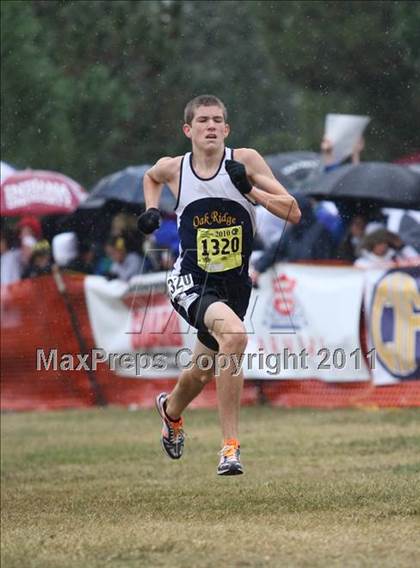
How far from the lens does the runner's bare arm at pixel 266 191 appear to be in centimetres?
710

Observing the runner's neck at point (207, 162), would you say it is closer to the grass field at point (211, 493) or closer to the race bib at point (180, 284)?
the race bib at point (180, 284)

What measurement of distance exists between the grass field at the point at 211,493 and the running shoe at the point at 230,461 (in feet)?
0.75

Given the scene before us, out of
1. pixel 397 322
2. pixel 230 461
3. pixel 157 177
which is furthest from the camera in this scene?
pixel 397 322

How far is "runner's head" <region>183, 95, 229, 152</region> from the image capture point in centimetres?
727

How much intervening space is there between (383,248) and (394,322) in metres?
0.75

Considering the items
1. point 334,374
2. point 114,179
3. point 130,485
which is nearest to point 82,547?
point 130,485

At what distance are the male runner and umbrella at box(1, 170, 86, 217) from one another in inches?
297

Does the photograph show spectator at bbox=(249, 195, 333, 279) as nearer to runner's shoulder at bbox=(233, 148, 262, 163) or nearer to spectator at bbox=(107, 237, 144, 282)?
spectator at bbox=(107, 237, 144, 282)

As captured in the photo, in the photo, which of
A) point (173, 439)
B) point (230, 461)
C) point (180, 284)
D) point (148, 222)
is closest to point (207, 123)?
point (148, 222)

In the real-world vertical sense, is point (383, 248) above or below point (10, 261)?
above

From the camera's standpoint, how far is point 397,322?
1275 centimetres

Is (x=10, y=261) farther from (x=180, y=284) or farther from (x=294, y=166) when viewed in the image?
(x=180, y=284)

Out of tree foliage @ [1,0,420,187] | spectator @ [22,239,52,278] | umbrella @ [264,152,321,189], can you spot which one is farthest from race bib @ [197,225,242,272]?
umbrella @ [264,152,321,189]

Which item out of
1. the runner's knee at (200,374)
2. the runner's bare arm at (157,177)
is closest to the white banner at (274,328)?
the runner's knee at (200,374)
